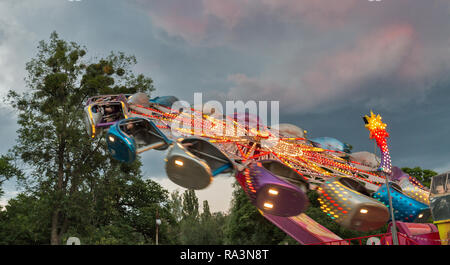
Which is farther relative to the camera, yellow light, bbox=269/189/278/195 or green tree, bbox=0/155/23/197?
green tree, bbox=0/155/23/197

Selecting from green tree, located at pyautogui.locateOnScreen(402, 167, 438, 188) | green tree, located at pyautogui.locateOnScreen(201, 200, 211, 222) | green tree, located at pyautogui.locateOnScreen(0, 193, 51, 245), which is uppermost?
green tree, located at pyautogui.locateOnScreen(402, 167, 438, 188)

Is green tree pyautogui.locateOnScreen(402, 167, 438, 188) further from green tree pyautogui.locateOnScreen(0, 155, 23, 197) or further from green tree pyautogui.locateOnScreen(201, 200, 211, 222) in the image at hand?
green tree pyautogui.locateOnScreen(0, 155, 23, 197)

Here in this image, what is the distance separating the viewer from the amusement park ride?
12.2m

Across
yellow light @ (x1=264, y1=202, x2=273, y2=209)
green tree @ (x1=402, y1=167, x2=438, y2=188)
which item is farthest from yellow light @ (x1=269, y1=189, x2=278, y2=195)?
green tree @ (x1=402, y1=167, x2=438, y2=188)

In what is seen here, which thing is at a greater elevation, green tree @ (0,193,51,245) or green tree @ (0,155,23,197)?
green tree @ (0,155,23,197)

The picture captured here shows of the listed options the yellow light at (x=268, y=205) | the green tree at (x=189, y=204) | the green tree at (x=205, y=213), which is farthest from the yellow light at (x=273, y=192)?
the green tree at (x=189, y=204)

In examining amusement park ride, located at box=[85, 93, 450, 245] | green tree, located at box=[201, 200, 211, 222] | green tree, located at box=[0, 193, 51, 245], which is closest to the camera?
amusement park ride, located at box=[85, 93, 450, 245]

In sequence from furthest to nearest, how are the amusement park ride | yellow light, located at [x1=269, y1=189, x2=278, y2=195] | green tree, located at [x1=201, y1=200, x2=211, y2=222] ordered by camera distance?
green tree, located at [x1=201, y1=200, x2=211, y2=222] < the amusement park ride < yellow light, located at [x1=269, y1=189, x2=278, y2=195]

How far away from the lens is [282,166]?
1381 centimetres

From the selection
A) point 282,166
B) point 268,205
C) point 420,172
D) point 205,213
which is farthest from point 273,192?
point 205,213
